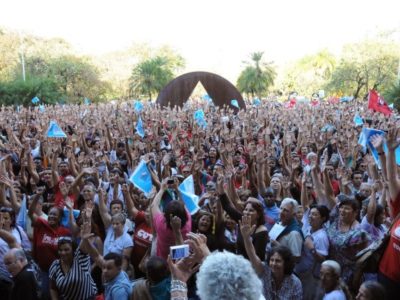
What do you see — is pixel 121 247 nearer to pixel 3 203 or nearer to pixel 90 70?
pixel 3 203

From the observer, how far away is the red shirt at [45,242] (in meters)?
4.79

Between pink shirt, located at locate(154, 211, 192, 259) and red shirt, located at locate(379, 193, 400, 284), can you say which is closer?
red shirt, located at locate(379, 193, 400, 284)

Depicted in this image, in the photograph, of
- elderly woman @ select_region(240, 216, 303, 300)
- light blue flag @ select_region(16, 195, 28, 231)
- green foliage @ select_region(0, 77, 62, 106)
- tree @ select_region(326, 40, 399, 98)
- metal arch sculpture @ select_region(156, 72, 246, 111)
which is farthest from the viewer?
tree @ select_region(326, 40, 399, 98)

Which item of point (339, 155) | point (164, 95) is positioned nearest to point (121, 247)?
point (339, 155)

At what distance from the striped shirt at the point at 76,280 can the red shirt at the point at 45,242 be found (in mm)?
662

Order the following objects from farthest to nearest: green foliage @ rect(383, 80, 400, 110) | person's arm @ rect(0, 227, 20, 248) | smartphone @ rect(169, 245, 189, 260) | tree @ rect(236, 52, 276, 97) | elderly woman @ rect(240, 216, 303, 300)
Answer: tree @ rect(236, 52, 276, 97) → green foliage @ rect(383, 80, 400, 110) → person's arm @ rect(0, 227, 20, 248) → elderly woman @ rect(240, 216, 303, 300) → smartphone @ rect(169, 245, 189, 260)

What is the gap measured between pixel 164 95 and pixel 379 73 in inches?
967

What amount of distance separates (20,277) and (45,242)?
1.04 m

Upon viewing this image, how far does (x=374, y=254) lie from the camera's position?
3639 mm

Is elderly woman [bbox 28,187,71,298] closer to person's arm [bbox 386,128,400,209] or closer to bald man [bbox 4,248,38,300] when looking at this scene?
bald man [bbox 4,248,38,300]

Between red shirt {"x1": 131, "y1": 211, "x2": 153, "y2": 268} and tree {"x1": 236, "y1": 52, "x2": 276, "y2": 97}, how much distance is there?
41.4 metres

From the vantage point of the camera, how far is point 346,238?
13.9ft

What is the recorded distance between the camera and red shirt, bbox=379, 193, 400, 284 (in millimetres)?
3420

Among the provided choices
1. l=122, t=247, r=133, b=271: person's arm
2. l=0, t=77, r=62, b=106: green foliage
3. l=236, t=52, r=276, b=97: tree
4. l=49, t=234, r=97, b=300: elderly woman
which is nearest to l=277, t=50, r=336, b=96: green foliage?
l=236, t=52, r=276, b=97: tree
